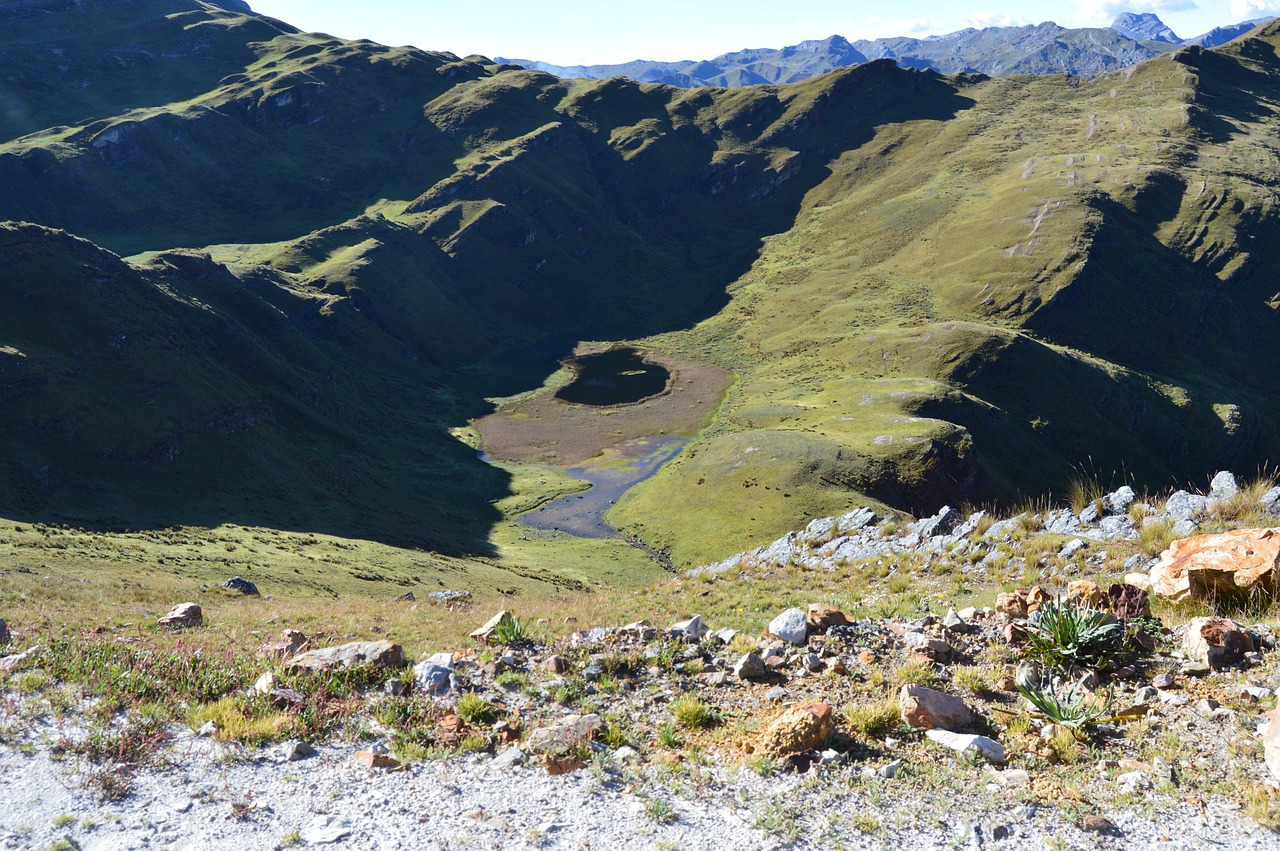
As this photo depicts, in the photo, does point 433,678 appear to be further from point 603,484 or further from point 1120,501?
point 603,484

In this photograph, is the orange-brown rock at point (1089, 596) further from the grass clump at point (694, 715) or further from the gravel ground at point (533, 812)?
the grass clump at point (694, 715)

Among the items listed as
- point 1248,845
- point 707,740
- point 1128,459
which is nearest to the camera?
point 1248,845

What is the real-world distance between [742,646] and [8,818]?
14.2 meters

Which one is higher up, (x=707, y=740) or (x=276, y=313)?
(x=707, y=740)

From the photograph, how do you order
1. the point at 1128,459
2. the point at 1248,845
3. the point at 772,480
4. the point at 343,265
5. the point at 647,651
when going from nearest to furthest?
the point at 1248,845
the point at 647,651
the point at 772,480
the point at 1128,459
the point at 343,265

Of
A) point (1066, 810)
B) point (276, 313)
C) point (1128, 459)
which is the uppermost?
point (1066, 810)

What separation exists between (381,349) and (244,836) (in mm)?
184673

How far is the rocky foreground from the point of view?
37.3 ft

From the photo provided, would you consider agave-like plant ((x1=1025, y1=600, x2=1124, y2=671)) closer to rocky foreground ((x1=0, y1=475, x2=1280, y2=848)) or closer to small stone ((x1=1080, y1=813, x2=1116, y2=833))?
rocky foreground ((x1=0, y1=475, x2=1280, y2=848))

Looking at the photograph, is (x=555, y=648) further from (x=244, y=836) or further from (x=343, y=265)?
(x=343, y=265)

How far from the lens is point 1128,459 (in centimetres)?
14400

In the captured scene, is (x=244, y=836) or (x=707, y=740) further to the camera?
(x=707, y=740)

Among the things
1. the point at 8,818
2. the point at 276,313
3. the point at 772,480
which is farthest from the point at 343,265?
the point at 8,818

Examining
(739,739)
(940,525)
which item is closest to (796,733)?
(739,739)
